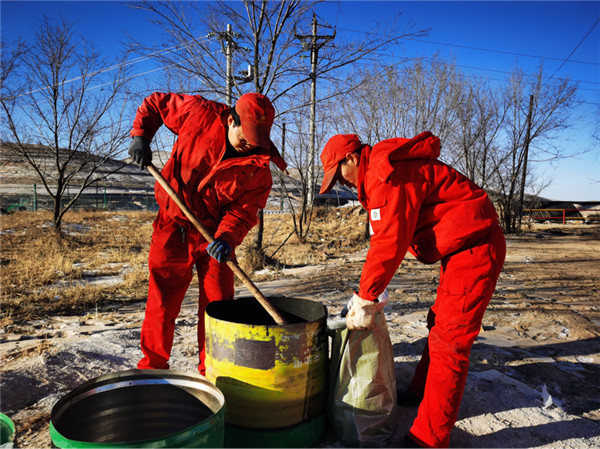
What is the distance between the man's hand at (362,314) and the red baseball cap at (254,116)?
44.0 inches

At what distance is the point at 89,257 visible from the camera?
29.7ft

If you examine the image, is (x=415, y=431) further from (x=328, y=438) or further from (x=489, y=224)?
(x=489, y=224)

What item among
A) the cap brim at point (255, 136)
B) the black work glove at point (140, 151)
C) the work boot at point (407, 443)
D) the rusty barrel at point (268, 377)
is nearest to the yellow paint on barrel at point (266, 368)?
the rusty barrel at point (268, 377)

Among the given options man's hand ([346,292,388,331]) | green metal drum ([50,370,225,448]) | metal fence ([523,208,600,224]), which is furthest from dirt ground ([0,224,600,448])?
metal fence ([523,208,600,224])

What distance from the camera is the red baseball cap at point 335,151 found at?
7.47ft

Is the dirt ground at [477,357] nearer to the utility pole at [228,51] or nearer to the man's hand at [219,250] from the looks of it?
the man's hand at [219,250]

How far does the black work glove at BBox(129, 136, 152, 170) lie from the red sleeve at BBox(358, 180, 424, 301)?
163cm

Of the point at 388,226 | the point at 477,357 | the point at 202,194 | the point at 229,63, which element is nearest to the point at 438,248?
the point at 388,226

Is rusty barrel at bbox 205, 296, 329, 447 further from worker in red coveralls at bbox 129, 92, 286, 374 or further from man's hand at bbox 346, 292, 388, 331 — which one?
worker in red coveralls at bbox 129, 92, 286, 374

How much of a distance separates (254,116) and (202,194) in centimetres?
63

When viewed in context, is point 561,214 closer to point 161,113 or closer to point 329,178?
point 329,178

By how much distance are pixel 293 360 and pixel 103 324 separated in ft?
10.4

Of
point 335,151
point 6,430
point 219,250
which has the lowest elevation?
point 6,430

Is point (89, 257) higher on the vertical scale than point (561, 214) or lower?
lower
